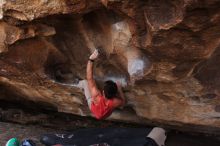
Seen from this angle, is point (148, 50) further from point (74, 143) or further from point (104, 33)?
point (74, 143)

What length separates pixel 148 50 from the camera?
9.74 ft

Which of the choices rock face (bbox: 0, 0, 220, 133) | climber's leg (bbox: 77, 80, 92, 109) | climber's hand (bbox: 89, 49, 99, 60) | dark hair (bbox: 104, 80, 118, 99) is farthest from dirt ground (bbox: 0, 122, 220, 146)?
climber's hand (bbox: 89, 49, 99, 60)

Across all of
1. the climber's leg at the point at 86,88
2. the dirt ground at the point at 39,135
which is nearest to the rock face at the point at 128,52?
the climber's leg at the point at 86,88

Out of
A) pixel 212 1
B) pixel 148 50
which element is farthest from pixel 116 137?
pixel 212 1

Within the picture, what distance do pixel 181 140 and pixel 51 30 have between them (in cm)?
175

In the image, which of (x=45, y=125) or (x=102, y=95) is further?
(x=45, y=125)

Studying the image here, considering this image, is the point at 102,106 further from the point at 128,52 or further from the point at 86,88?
the point at 128,52

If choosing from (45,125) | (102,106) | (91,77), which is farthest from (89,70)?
(45,125)

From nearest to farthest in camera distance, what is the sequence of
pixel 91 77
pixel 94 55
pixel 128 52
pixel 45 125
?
pixel 128 52, pixel 94 55, pixel 91 77, pixel 45 125

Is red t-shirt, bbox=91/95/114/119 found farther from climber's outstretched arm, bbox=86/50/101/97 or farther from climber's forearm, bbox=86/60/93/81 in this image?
climber's forearm, bbox=86/60/93/81

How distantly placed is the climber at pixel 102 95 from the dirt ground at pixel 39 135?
83 centimetres

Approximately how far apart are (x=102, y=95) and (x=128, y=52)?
482 mm

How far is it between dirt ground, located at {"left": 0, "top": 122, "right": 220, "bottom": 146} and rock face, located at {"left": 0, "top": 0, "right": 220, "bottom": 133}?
0.22 meters

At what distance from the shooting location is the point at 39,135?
4352mm
